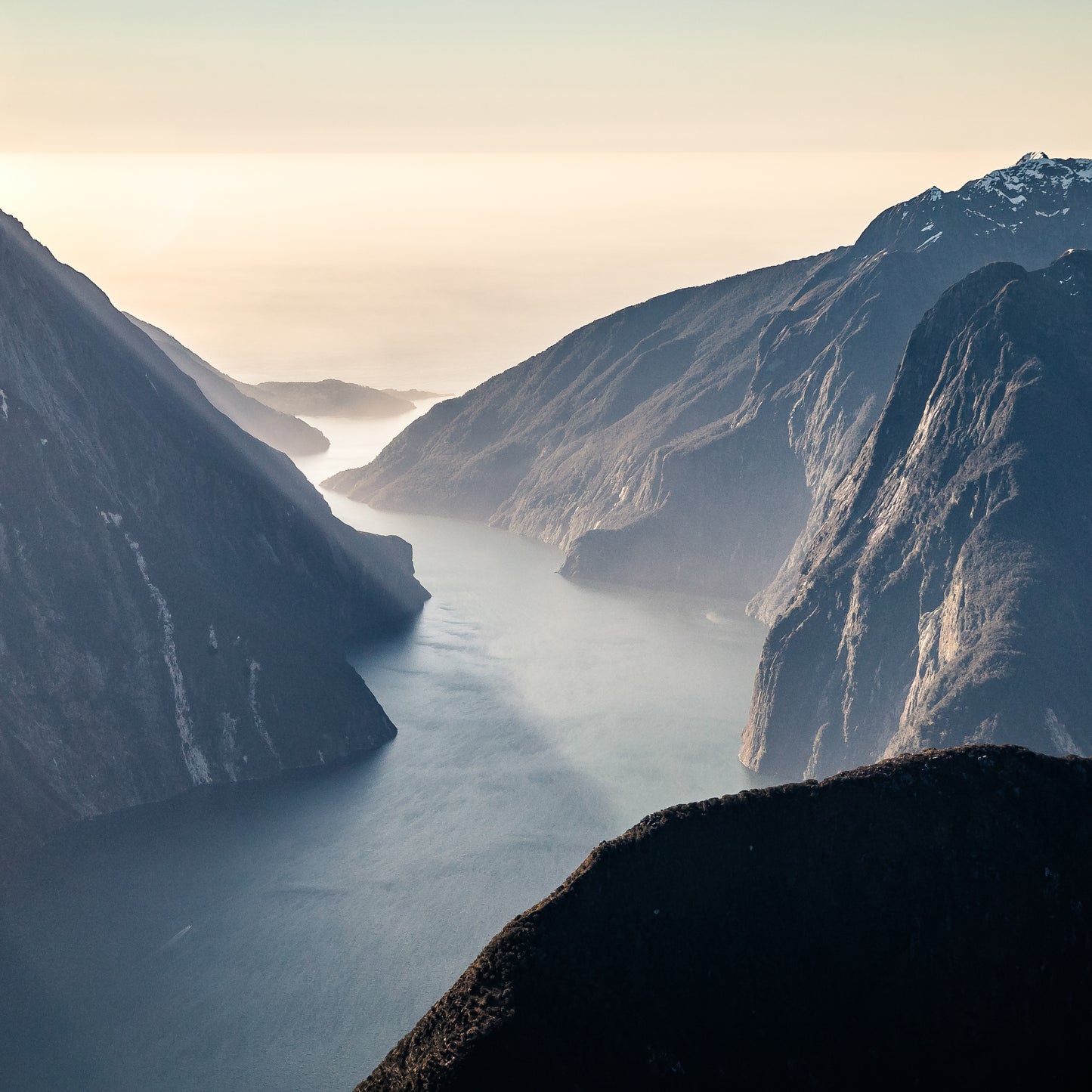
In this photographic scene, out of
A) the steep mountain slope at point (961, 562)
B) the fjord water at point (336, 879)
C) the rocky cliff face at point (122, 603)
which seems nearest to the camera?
the fjord water at point (336, 879)

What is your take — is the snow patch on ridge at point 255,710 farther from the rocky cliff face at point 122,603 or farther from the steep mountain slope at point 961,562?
the steep mountain slope at point 961,562

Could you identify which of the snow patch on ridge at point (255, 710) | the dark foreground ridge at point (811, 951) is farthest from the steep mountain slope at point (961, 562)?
the dark foreground ridge at point (811, 951)

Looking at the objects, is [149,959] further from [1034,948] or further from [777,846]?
[1034,948]

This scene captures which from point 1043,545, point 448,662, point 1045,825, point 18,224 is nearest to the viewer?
point 1045,825

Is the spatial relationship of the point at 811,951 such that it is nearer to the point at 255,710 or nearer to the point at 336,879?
the point at 336,879

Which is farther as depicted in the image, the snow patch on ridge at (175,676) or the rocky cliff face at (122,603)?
the snow patch on ridge at (175,676)

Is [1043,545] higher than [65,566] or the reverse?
the reverse

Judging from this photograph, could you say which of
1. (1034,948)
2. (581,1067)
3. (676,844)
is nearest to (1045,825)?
(1034,948)
